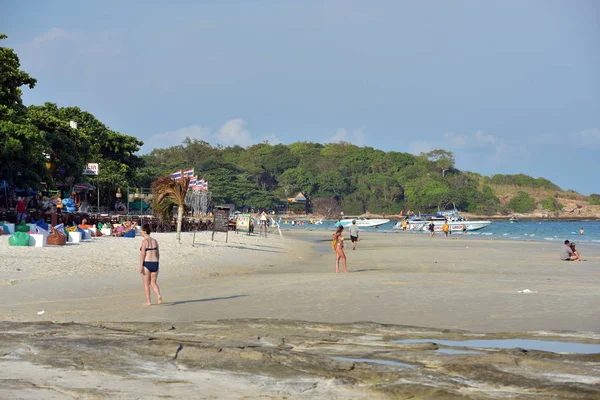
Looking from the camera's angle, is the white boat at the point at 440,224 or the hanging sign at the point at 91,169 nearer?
the hanging sign at the point at 91,169

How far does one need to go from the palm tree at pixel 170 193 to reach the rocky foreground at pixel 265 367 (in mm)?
20288

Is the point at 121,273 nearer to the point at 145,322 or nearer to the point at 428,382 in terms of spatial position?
the point at 145,322

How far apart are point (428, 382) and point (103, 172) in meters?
54.6

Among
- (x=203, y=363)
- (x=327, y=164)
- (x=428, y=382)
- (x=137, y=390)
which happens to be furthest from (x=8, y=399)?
(x=327, y=164)

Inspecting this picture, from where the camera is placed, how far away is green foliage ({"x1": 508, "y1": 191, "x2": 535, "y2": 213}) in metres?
174

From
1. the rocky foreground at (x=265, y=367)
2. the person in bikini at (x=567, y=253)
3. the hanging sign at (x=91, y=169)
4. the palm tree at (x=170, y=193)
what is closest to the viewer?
the rocky foreground at (x=265, y=367)

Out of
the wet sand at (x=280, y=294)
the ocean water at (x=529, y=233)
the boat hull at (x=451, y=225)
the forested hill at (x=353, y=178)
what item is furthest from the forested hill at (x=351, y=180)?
the wet sand at (x=280, y=294)

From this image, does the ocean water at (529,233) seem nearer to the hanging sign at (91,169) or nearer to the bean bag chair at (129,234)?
the hanging sign at (91,169)

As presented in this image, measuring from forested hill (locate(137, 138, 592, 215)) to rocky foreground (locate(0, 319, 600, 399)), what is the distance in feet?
409

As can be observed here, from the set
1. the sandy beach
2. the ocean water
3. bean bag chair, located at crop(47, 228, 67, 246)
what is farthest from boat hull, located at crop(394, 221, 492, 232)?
bean bag chair, located at crop(47, 228, 67, 246)

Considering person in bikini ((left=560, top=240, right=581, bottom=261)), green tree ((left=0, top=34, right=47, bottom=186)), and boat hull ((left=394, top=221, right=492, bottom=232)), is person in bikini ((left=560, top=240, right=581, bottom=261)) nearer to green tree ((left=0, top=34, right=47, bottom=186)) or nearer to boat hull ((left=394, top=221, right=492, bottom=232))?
green tree ((left=0, top=34, right=47, bottom=186))

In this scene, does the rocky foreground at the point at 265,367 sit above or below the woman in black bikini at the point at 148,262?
below

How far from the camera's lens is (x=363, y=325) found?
11.1 m

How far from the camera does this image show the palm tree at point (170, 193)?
100 feet
